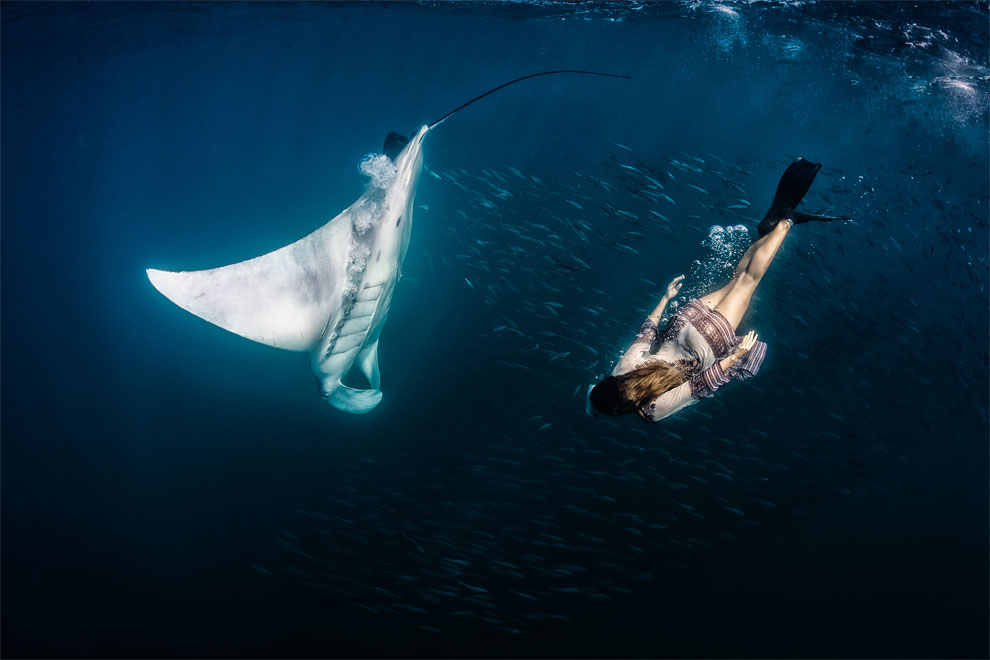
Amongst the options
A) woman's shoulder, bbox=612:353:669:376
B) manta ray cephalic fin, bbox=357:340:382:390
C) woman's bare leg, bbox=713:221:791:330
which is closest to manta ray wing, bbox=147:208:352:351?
manta ray cephalic fin, bbox=357:340:382:390

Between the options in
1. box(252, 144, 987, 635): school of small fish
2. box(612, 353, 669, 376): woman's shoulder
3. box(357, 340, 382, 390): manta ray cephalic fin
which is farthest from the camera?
box(252, 144, 987, 635): school of small fish

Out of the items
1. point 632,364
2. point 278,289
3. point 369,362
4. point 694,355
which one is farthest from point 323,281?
point 694,355

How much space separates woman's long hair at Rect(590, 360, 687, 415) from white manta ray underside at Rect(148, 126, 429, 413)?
8.61 ft

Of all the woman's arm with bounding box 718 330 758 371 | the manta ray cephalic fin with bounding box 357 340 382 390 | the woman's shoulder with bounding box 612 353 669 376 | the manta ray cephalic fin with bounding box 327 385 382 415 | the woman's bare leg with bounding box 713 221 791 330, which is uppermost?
the manta ray cephalic fin with bounding box 357 340 382 390

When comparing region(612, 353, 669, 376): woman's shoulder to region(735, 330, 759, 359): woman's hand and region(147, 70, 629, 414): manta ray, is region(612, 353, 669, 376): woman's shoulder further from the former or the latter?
region(147, 70, 629, 414): manta ray

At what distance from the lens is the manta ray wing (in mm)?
3754

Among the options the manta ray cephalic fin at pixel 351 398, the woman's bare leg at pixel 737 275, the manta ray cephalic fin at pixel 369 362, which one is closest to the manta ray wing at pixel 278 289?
the manta ray cephalic fin at pixel 351 398

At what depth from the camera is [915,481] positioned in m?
52.0

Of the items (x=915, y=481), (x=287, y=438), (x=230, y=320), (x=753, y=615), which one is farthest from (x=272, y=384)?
(x=915, y=481)

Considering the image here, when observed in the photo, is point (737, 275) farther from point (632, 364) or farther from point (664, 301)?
point (632, 364)

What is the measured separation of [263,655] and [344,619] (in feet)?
8.19

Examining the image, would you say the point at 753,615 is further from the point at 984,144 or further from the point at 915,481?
the point at 915,481

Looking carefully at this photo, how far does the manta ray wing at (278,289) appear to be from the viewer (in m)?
3.75

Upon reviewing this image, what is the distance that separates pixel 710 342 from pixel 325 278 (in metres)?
3.25
